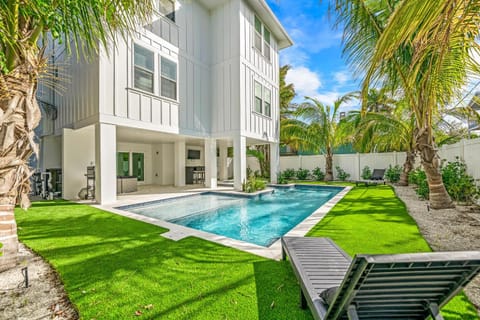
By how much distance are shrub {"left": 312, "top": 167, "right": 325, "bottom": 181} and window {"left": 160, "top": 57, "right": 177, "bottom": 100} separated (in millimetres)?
12865

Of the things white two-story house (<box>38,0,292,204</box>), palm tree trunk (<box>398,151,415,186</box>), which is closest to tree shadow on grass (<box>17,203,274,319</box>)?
white two-story house (<box>38,0,292,204</box>)

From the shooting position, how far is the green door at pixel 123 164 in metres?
15.7

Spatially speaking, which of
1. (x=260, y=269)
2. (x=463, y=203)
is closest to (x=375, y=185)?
(x=463, y=203)

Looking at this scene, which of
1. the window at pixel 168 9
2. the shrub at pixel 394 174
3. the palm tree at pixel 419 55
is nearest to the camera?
the palm tree at pixel 419 55

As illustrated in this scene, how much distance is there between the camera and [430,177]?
714 centimetres

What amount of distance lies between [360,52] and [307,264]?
5292 millimetres

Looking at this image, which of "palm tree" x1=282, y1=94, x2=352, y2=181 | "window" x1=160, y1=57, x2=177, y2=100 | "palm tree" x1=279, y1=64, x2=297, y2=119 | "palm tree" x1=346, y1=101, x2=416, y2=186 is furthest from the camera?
"palm tree" x1=279, y1=64, x2=297, y2=119

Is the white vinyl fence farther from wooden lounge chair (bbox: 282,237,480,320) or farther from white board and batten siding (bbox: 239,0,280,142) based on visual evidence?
wooden lounge chair (bbox: 282,237,480,320)

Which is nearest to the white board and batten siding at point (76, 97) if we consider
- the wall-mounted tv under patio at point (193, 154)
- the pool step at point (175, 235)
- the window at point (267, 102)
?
the pool step at point (175, 235)

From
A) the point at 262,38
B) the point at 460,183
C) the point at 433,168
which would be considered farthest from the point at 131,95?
the point at 460,183

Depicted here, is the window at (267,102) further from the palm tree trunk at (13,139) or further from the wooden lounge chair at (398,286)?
the wooden lounge chair at (398,286)

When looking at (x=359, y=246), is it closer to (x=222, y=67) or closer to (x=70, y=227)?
(x=70, y=227)

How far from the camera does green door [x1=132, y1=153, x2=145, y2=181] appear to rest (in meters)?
16.5

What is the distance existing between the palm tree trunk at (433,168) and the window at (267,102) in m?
8.95
